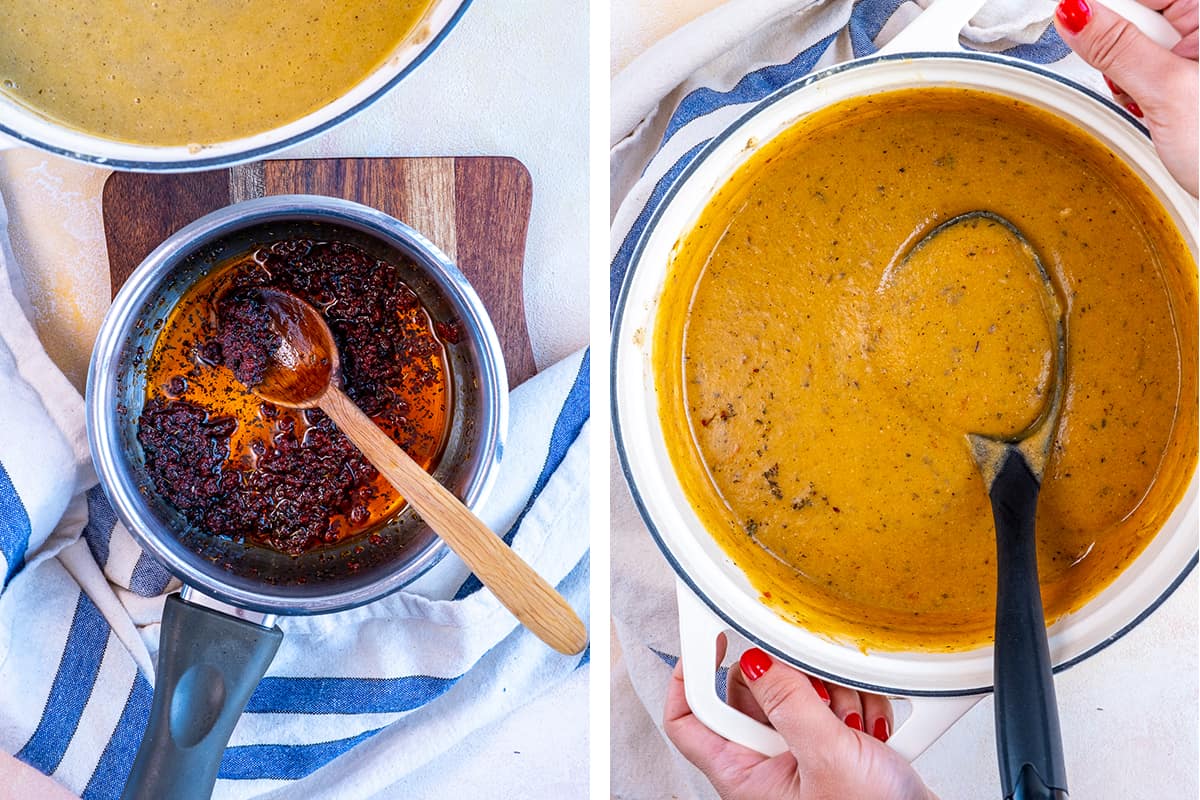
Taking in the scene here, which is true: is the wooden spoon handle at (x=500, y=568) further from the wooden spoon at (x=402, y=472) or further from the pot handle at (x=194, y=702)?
the pot handle at (x=194, y=702)

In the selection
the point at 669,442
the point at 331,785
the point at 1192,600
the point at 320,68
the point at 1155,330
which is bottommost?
the point at 331,785

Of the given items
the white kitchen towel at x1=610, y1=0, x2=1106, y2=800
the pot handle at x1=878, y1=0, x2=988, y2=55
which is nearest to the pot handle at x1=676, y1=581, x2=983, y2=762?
the white kitchen towel at x1=610, y1=0, x2=1106, y2=800

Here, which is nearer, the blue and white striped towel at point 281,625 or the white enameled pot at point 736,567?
the white enameled pot at point 736,567

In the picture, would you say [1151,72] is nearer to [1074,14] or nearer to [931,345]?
[1074,14]

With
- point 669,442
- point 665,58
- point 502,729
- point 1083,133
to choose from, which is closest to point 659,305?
point 669,442

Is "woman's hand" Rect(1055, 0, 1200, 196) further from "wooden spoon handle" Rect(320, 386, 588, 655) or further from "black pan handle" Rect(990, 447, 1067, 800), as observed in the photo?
"wooden spoon handle" Rect(320, 386, 588, 655)

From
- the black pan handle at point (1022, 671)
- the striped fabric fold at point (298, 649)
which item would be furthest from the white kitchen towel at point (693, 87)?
the black pan handle at point (1022, 671)

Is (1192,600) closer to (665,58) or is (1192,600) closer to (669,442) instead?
(669,442)
